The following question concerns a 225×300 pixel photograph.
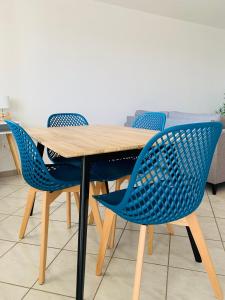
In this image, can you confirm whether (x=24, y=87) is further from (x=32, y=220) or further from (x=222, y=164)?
(x=222, y=164)

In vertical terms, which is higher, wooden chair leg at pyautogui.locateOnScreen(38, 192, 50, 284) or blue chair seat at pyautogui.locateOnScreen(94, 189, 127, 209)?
blue chair seat at pyautogui.locateOnScreen(94, 189, 127, 209)

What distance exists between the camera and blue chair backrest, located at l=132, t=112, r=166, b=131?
2150mm

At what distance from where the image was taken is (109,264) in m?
1.55

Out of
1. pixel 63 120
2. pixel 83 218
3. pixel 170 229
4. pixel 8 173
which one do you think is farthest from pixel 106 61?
pixel 83 218

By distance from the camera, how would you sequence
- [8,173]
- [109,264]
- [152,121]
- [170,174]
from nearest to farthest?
1. [170,174]
2. [109,264]
3. [152,121]
4. [8,173]

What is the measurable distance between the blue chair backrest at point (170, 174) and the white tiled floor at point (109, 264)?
1.63ft

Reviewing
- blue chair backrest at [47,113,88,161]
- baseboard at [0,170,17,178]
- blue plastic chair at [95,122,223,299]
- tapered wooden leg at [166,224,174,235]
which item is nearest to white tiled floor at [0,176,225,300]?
tapered wooden leg at [166,224,174,235]

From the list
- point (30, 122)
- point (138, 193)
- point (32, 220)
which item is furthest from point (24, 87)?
point (138, 193)

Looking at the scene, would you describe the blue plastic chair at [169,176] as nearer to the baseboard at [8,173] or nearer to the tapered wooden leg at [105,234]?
the tapered wooden leg at [105,234]

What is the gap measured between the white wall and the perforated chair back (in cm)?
211

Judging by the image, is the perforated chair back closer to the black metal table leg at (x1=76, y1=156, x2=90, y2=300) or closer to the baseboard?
the black metal table leg at (x1=76, y1=156, x2=90, y2=300)

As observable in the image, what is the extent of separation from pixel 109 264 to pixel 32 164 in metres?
0.76

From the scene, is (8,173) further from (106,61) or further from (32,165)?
(32,165)

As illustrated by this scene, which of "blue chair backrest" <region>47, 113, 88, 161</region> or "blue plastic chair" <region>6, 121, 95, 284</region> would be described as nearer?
"blue plastic chair" <region>6, 121, 95, 284</region>
